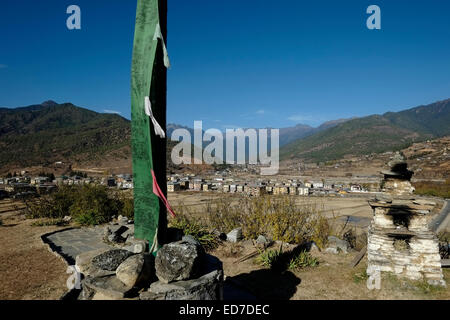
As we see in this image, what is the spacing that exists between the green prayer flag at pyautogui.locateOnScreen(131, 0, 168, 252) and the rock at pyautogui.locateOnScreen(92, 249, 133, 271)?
466 mm

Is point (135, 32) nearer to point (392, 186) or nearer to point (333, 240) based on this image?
point (392, 186)

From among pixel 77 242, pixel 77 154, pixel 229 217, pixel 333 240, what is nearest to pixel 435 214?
pixel 333 240

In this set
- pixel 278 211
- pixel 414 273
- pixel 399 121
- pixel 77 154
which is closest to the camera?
pixel 414 273

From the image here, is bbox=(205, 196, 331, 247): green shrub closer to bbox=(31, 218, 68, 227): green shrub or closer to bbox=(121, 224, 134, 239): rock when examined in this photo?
bbox=(121, 224, 134, 239): rock

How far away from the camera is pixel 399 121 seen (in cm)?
16075

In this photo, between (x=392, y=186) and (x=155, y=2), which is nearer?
(x=155, y=2)

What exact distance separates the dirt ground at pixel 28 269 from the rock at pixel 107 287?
1.85 m

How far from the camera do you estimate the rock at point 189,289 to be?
9.16ft

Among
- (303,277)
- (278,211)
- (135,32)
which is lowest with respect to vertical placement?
(303,277)

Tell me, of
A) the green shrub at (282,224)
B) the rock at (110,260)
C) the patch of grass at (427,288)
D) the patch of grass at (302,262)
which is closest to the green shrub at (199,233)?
the green shrub at (282,224)

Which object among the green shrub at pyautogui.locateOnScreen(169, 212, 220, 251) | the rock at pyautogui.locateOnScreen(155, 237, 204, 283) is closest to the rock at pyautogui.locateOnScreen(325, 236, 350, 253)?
the green shrub at pyautogui.locateOnScreen(169, 212, 220, 251)

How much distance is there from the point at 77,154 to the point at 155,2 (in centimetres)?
4738

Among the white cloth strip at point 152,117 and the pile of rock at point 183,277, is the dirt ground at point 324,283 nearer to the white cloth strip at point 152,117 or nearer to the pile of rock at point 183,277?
the pile of rock at point 183,277

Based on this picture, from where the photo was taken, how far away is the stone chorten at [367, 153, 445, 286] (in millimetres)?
4793
